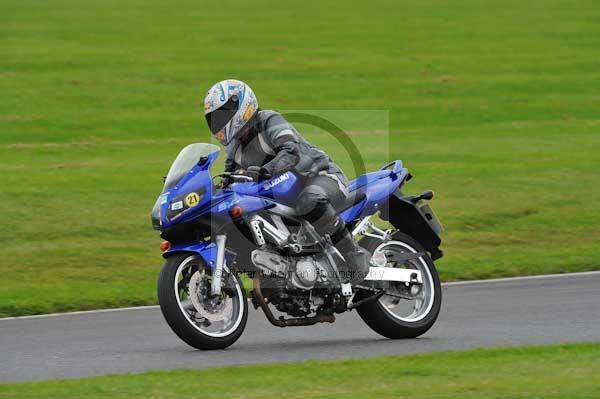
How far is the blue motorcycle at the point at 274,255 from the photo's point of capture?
8.48 m

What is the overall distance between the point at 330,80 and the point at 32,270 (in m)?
15.4

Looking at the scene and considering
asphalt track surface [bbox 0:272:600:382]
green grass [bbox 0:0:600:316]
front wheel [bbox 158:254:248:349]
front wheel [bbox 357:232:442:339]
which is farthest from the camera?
green grass [bbox 0:0:600:316]

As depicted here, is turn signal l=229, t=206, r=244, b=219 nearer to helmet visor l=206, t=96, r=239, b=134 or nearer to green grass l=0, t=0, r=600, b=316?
helmet visor l=206, t=96, r=239, b=134

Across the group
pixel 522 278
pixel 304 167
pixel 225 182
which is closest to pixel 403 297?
pixel 304 167

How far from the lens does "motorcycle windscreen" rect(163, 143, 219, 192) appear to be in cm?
860

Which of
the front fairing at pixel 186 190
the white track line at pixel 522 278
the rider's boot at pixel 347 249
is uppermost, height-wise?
the front fairing at pixel 186 190

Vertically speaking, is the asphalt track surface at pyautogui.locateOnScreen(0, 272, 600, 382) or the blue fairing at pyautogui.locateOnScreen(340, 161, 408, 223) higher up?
the blue fairing at pyautogui.locateOnScreen(340, 161, 408, 223)

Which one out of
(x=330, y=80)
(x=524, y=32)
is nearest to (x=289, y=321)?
(x=330, y=80)

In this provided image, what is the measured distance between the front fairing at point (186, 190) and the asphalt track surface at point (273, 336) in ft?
3.23

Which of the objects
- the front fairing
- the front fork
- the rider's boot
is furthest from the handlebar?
the rider's boot

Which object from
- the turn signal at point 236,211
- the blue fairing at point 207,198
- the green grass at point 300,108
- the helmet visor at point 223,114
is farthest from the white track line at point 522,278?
the helmet visor at point 223,114

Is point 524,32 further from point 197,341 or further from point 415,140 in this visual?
point 197,341

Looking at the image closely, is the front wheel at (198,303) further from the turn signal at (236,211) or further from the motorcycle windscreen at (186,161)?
the motorcycle windscreen at (186,161)

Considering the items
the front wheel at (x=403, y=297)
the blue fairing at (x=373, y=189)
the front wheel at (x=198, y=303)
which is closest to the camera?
the front wheel at (x=198, y=303)
